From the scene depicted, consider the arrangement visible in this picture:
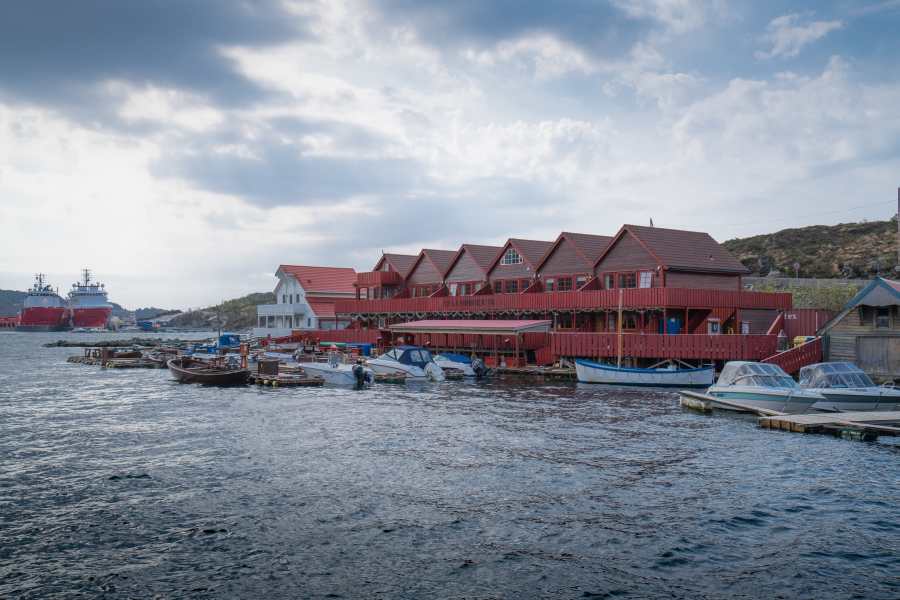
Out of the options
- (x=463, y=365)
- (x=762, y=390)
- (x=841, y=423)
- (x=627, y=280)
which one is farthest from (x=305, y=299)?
(x=841, y=423)

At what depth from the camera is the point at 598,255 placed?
59000 mm

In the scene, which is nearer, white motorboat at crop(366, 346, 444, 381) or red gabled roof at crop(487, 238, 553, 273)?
white motorboat at crop(366, 346, 444, 381)

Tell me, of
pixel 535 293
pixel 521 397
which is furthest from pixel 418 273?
pixel 521 397

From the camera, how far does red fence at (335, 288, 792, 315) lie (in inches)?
1959

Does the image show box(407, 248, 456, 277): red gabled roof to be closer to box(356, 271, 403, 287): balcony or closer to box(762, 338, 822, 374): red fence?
box(356, 271, 403, 287): balcony

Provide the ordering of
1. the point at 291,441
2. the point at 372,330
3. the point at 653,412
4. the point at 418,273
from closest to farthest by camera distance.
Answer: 1. the point at 291,441
2. the point at 653,412
3. the point at 372,330
4. the point at 418,273

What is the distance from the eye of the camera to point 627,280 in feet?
183

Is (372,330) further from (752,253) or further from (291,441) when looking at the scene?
(752,253)

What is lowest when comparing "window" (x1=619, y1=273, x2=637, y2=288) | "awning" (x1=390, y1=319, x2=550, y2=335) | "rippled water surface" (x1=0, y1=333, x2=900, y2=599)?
"rippled water surface" (x1=0, y1=333, x2=900, y2=599)

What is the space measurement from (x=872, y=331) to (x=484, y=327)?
26.9 m

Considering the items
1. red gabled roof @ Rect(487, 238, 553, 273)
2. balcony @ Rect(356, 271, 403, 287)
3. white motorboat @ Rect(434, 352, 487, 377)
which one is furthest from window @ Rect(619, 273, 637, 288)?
balcony @ Rect(356, 271, 403, 287)

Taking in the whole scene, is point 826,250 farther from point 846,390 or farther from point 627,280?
point 846,390

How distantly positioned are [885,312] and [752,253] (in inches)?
3259

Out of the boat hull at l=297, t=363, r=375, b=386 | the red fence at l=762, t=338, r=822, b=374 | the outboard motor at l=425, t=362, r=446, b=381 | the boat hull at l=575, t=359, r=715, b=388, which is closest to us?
the red fence at l=762, t=338, r=822, b=374
